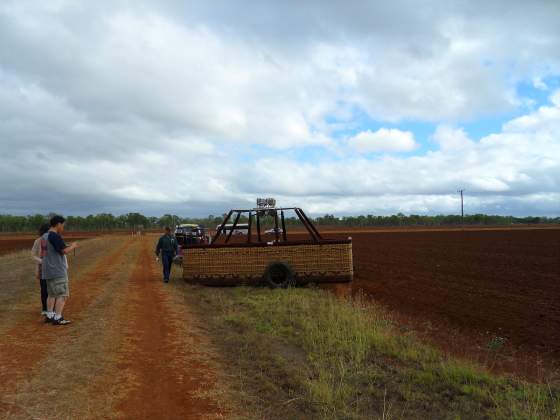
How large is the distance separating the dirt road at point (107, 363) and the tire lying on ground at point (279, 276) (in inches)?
125

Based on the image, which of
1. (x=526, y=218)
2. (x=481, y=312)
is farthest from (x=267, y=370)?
(x=526, y=218)

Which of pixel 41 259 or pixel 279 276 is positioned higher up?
pixel 41 259

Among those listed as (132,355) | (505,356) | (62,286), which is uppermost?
(62,286)

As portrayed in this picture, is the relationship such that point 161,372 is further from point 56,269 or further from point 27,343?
point 56,269

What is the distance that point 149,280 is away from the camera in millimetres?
15477

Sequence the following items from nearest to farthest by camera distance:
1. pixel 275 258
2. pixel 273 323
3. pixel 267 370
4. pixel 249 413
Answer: pixel 249 413
pixel 267 370
pixel 273 323
pixel 275 258

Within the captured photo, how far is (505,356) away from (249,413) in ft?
18.1

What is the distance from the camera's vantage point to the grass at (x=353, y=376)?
521 centimetres

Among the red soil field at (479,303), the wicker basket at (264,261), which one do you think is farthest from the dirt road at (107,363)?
the red soil field at (479,303)

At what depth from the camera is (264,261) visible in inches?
539

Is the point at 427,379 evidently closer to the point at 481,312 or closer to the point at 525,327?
the point at 525,327

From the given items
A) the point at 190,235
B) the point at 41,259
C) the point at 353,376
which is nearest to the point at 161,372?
the point at 353,376

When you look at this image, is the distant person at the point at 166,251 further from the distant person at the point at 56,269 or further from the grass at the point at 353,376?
the distant person at the point at 56,269

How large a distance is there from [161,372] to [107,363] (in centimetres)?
78
